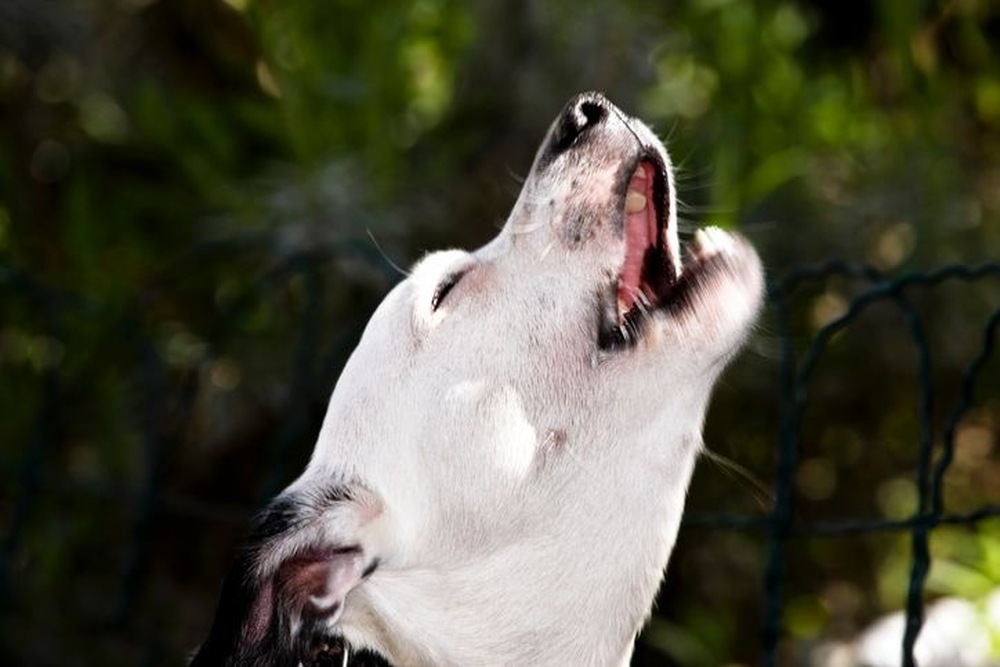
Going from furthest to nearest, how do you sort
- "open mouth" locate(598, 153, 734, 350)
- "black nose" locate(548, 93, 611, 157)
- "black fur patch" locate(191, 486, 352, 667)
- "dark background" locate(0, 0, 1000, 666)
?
1. "dark background" locate(0, 0, 1000, 666)
2. "black nose" locate(548, 93, 611, 157)
3. "open mouth" locate(598, 153, 734, 350)
4. "black fur patch" locate(191, 486, 352, 667)

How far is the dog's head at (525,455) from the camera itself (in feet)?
9.25

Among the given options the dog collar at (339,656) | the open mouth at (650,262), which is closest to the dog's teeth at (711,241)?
the open mouth at (650,262)

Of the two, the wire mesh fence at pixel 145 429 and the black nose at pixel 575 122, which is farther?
the wire mesh fence at pixel 145 429

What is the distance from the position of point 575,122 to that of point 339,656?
99cm

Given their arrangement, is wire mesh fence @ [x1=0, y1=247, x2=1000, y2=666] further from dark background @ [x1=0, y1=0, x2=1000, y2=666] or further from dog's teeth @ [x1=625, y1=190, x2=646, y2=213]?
dog's teeth @ [x1=625, y1=190, x2=646, y2=213]

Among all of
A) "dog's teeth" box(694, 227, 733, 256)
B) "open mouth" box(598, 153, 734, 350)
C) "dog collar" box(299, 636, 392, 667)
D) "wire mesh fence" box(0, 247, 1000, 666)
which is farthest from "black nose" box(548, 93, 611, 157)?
"wire mesh fence" box(0, 247, 1000, 666)

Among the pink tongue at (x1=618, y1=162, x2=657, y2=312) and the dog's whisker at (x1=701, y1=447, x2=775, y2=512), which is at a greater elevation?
the pink tongue at (x1=618, y1=162, x2=657, y2=312)

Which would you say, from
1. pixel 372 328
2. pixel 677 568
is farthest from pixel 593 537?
pixel 677 568

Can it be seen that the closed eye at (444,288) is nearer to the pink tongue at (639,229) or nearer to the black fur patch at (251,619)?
the pink tongue at (639,229)

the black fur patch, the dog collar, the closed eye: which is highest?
the closed eye

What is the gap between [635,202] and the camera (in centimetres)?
303

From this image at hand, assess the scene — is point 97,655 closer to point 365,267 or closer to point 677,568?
point 365,267

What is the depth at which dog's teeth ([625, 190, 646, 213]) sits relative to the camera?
3.02m

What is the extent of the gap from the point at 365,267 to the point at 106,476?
1230 mm
